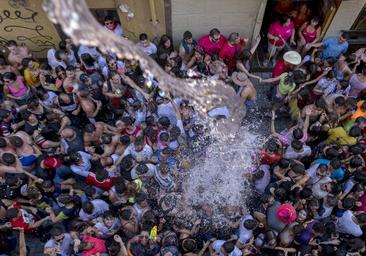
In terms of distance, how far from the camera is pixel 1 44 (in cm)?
869

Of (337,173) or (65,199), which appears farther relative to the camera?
(337,173)

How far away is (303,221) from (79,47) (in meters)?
5.41

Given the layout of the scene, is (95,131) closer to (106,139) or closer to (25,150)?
(106,139)

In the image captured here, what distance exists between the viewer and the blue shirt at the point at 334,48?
7.94 metres

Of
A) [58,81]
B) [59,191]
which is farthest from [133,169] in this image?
[58,81]

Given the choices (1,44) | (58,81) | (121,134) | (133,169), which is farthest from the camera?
(1,44)

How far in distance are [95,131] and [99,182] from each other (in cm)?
99

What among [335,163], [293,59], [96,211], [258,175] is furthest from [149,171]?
[293,59]

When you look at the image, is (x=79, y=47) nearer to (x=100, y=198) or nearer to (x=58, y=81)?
(x=58, y=81)

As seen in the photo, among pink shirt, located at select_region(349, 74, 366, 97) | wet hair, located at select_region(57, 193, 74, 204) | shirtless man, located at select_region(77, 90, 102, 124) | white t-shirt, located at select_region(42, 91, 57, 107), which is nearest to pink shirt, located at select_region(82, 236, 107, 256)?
wet hair, located at select_region(57, 193, 74, 204)

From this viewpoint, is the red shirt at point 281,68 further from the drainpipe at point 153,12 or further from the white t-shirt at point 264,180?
the drainpipe at point 153,12

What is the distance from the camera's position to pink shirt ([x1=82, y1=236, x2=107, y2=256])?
5.61m

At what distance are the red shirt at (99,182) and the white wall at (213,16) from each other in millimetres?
3794

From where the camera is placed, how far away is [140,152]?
643 centimetres
